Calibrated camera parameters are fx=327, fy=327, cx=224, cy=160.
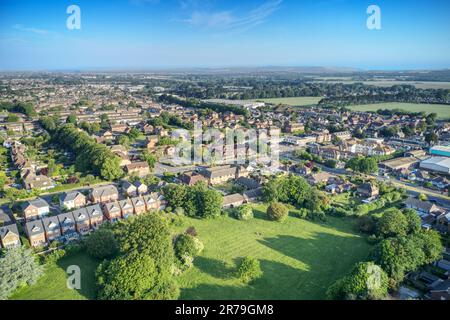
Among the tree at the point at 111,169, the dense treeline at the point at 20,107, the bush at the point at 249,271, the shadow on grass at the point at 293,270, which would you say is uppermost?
the dense treeline at the point at 20,107

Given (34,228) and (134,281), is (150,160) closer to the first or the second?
(34,228)

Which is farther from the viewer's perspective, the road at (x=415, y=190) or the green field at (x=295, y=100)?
the green field at (x=295, y=100)

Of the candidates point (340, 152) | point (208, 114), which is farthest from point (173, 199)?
point (208, 114)

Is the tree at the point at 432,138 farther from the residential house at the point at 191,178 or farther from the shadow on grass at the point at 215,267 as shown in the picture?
the shadow on grass at the point at 215,267

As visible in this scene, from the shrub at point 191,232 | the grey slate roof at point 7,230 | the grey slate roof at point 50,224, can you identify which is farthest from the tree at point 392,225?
the grey slate roof at point 7,230

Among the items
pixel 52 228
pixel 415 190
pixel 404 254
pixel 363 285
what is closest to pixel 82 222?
pixel 52 228

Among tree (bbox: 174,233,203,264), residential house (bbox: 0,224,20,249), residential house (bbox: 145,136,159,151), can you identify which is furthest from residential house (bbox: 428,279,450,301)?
residential house (bbox: 145,136,159,151)

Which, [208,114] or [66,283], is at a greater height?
[208,114]
